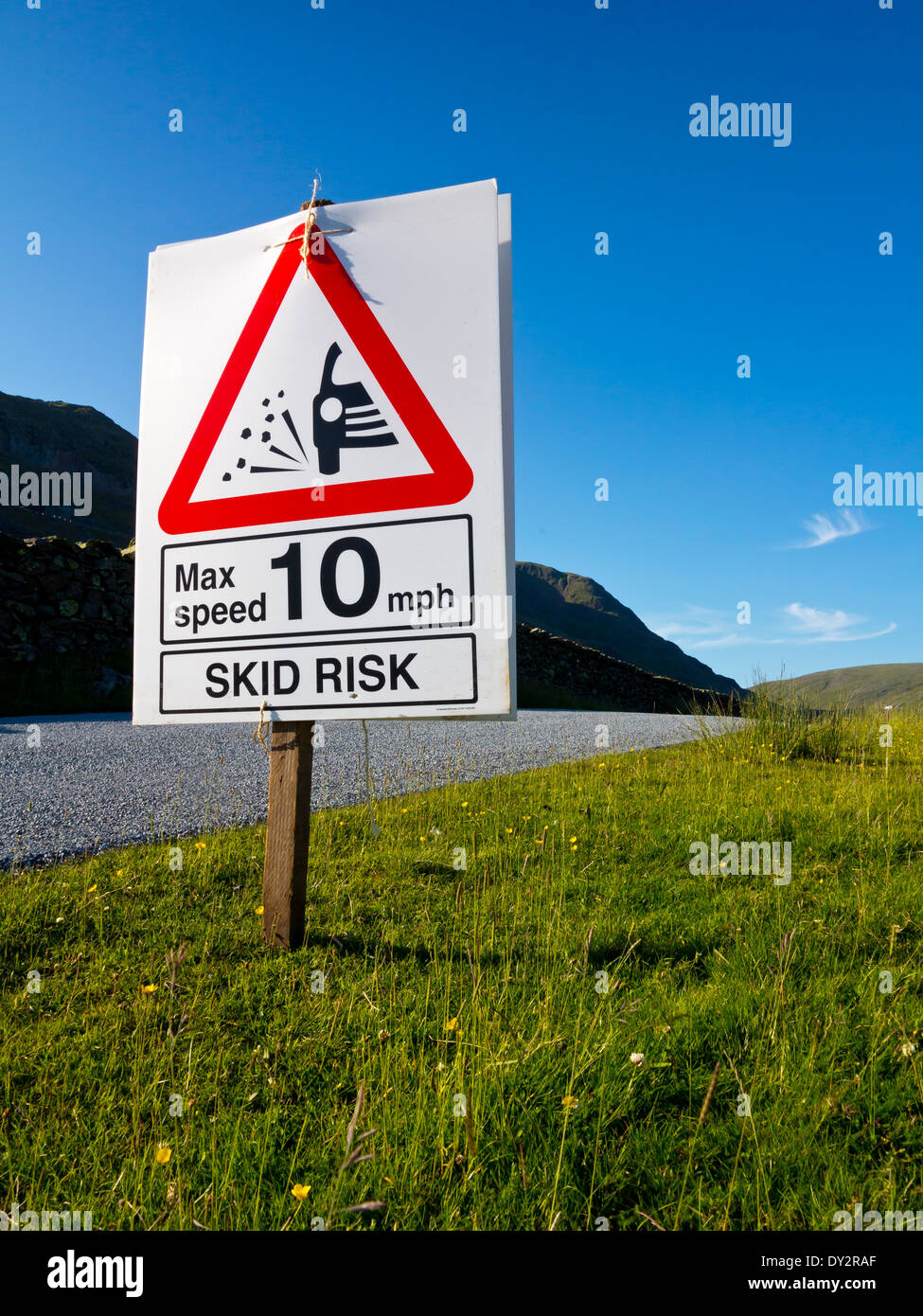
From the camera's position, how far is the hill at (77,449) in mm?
76750

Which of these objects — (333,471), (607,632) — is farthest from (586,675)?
(607,632)

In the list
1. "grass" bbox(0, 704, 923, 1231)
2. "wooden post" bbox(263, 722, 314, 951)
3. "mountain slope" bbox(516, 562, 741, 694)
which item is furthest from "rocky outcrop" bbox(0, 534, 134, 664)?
"mountain slope" bbox(516, 562, 741, 694)

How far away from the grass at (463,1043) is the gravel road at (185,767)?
723mm

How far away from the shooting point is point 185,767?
21.0 ft

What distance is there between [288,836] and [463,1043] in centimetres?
107

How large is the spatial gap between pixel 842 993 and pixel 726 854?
1.54m

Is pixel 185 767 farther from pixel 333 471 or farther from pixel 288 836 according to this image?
pixel 333 471

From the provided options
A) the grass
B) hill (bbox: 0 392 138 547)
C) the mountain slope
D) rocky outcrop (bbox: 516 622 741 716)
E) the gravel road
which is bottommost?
the grass

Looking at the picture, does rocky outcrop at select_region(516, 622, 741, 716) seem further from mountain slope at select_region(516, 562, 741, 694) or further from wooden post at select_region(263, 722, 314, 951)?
mountain slope at select_region(516, 562, 741, 694)

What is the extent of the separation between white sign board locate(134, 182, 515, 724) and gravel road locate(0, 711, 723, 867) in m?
2.10

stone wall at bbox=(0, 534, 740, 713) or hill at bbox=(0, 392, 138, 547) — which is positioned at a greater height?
hill at bbox=(0, 392, 138, 547)

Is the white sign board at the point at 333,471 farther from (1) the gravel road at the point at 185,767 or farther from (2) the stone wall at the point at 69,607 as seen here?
(2) the stone wall at the point at 69,607

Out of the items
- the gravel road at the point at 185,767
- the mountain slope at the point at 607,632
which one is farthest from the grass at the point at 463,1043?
the mountain slope at the point at 607,632

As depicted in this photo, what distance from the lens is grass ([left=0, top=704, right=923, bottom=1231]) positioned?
1.50 meters
